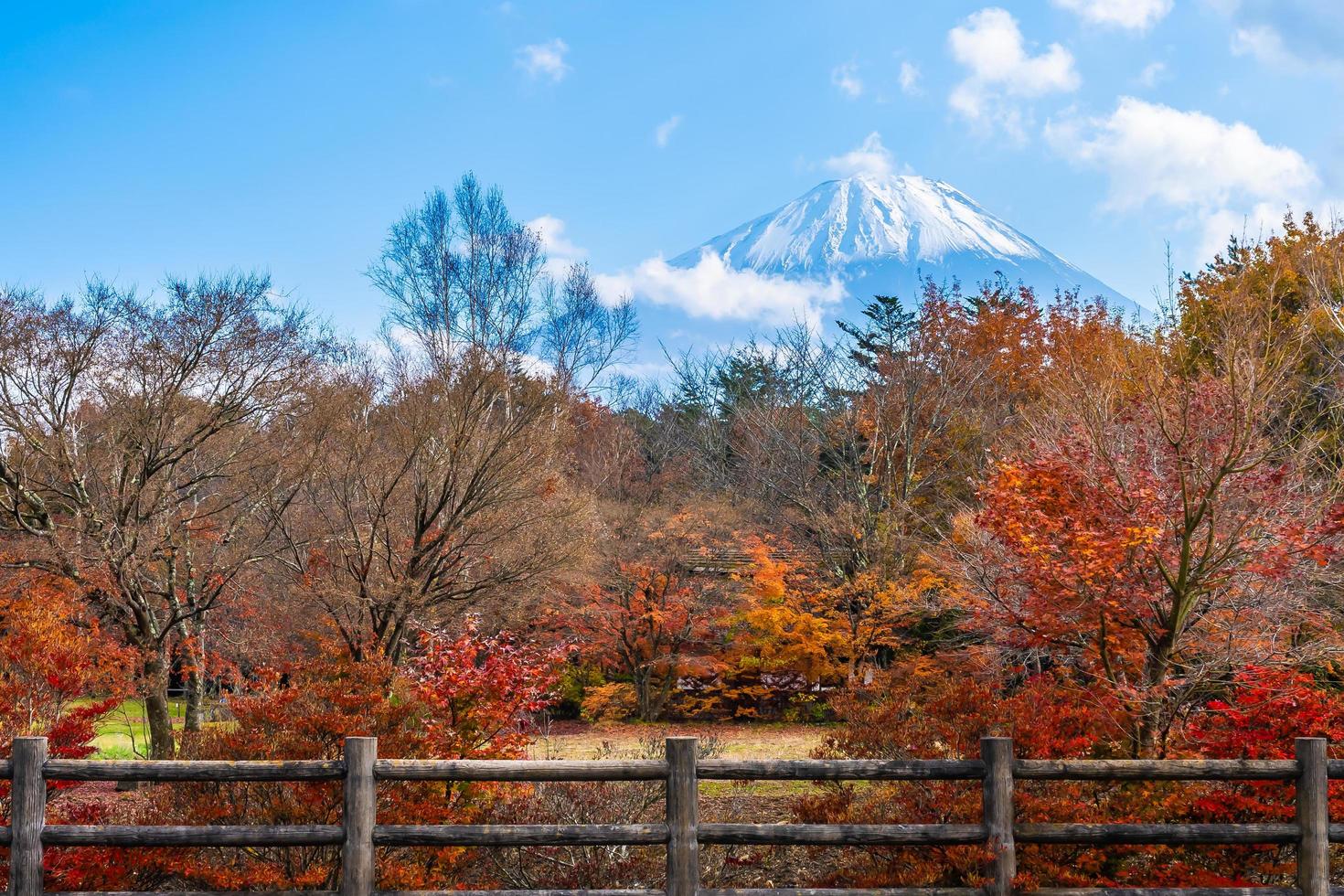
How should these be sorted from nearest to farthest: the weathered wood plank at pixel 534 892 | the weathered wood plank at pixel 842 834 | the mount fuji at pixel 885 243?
the weathered wood plank at pixel 534 892, the weathered wood plank at pixel 842 834, the mount fuji at pixel 885 243

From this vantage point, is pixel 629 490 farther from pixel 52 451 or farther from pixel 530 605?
pixel 52 451

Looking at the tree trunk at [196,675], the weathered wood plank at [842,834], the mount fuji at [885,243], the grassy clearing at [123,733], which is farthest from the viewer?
the mount fuji at [885,243]

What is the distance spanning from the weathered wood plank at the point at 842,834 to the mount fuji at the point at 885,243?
4900 inches

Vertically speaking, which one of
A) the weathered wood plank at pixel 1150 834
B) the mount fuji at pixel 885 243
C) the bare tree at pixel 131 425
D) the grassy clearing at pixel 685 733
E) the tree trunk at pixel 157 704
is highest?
the mount fuji at pixel 885 243

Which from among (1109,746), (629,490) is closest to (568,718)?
(629,490)

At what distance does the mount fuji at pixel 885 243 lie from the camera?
135m

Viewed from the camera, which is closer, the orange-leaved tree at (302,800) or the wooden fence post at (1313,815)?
the wooden fence post at (1313,815)

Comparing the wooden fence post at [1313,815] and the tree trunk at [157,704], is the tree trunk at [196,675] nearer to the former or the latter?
the tree trunk at [157,704]

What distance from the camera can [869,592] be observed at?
23094mm

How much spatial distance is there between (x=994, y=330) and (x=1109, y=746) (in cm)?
2589

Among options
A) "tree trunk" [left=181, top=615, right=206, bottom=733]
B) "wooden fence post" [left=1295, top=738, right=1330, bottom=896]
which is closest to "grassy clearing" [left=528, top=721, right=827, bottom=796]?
"tree trunk" [left=181, top=615, right=206, bottom=733]

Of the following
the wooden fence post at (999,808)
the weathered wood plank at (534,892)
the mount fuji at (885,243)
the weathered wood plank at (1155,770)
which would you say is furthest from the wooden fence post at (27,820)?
the mount fuji at (885,243)

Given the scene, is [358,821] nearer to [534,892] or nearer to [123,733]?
[534,892]

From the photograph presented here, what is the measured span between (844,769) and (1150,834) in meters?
1.91
